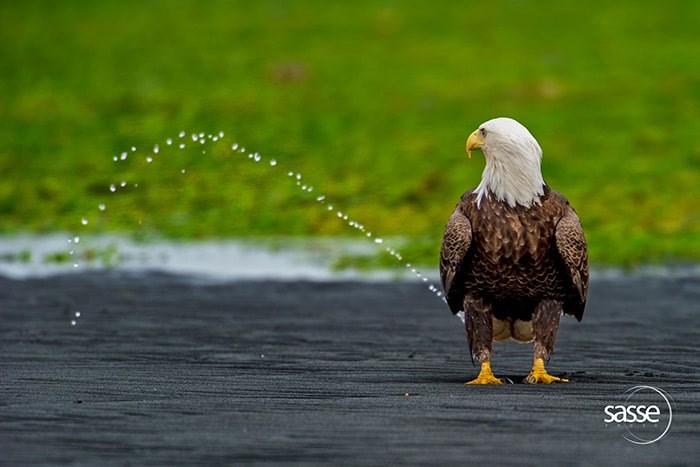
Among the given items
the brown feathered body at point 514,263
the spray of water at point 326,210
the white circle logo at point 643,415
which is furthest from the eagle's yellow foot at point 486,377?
the spray of water at point 326,210

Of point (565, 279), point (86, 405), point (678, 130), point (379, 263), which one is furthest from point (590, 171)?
point (86, 405)

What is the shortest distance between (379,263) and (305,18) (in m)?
18.2

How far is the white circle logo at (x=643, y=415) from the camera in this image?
7.23 meters

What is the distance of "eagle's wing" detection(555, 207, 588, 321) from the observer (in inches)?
348

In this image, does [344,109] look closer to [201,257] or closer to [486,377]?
[201,257]

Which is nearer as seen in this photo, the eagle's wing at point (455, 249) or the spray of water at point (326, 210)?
the eagle's wing at point (455, 249)

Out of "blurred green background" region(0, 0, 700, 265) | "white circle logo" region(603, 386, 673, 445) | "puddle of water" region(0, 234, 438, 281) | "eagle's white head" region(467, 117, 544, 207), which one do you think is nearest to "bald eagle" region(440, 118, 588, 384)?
"eagle's white head" region(467, 117, 544, 207)


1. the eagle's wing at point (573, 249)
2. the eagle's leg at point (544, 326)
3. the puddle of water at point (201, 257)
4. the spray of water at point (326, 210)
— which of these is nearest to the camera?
the eagle's wing at point (573, 249)

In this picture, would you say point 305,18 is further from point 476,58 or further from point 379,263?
point 379,263

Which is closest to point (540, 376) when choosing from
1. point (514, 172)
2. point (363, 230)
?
point (514, 172)

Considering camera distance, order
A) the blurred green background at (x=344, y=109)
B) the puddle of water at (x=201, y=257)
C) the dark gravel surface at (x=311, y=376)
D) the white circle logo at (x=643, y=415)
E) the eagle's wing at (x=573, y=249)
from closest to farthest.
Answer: the dark gravel surface at (x=311, y=376), the white circle logo at (x=643, y=415), the eagle's wing at (x=573, y=249), the puddle of water at (x=201, y=257), the blurred green background at (x=344, y=109)

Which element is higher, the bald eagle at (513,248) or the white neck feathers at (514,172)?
the white neck feathers at (514,172)

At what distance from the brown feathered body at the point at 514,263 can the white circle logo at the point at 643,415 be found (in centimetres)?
82

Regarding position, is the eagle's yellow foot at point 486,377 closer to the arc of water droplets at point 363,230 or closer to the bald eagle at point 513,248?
the bald eagle at point 513,248
